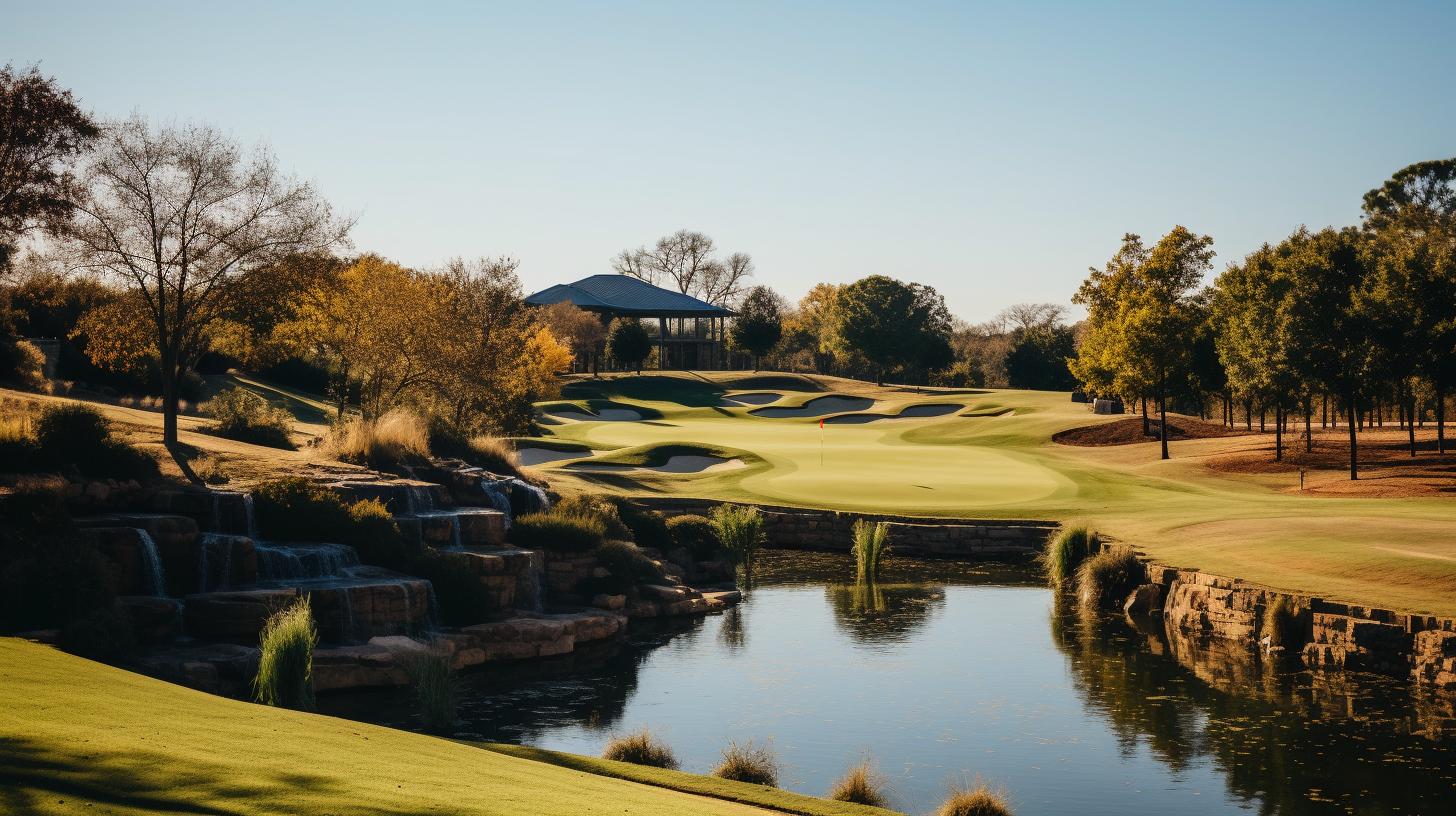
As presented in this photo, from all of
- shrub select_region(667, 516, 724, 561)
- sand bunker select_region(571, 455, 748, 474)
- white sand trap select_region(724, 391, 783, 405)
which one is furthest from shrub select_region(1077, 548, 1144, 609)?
white sand trap select_region(724, 391, 783, 405)

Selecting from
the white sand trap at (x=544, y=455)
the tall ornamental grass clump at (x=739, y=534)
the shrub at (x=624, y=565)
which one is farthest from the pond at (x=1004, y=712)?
the white sand trap at (x=544, y=455)

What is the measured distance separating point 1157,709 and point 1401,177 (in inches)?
3754

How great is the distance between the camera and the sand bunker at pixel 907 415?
73.3 metres

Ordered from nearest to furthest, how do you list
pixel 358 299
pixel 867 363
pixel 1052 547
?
pixel 1052 547 < pixel 358 299 < pixel 867 363

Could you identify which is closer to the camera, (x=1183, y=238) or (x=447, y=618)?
(x=447, y=618)

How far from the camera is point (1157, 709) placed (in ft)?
57.6

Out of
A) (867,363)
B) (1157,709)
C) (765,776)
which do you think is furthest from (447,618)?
(867,363)

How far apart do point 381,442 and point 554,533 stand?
14.0 ft

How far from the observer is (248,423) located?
28.9m

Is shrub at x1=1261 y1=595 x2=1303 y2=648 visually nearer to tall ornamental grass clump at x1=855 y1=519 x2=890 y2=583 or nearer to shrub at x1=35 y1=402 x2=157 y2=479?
tall ornamental grass clump at x1=855 y1=519 x2=890 y2=583

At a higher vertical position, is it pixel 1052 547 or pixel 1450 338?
pixel 1450 338

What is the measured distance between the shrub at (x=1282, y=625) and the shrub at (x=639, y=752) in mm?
11386

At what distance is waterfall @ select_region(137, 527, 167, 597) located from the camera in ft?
58.2

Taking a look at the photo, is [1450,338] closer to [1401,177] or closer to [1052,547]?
[1052,547]
